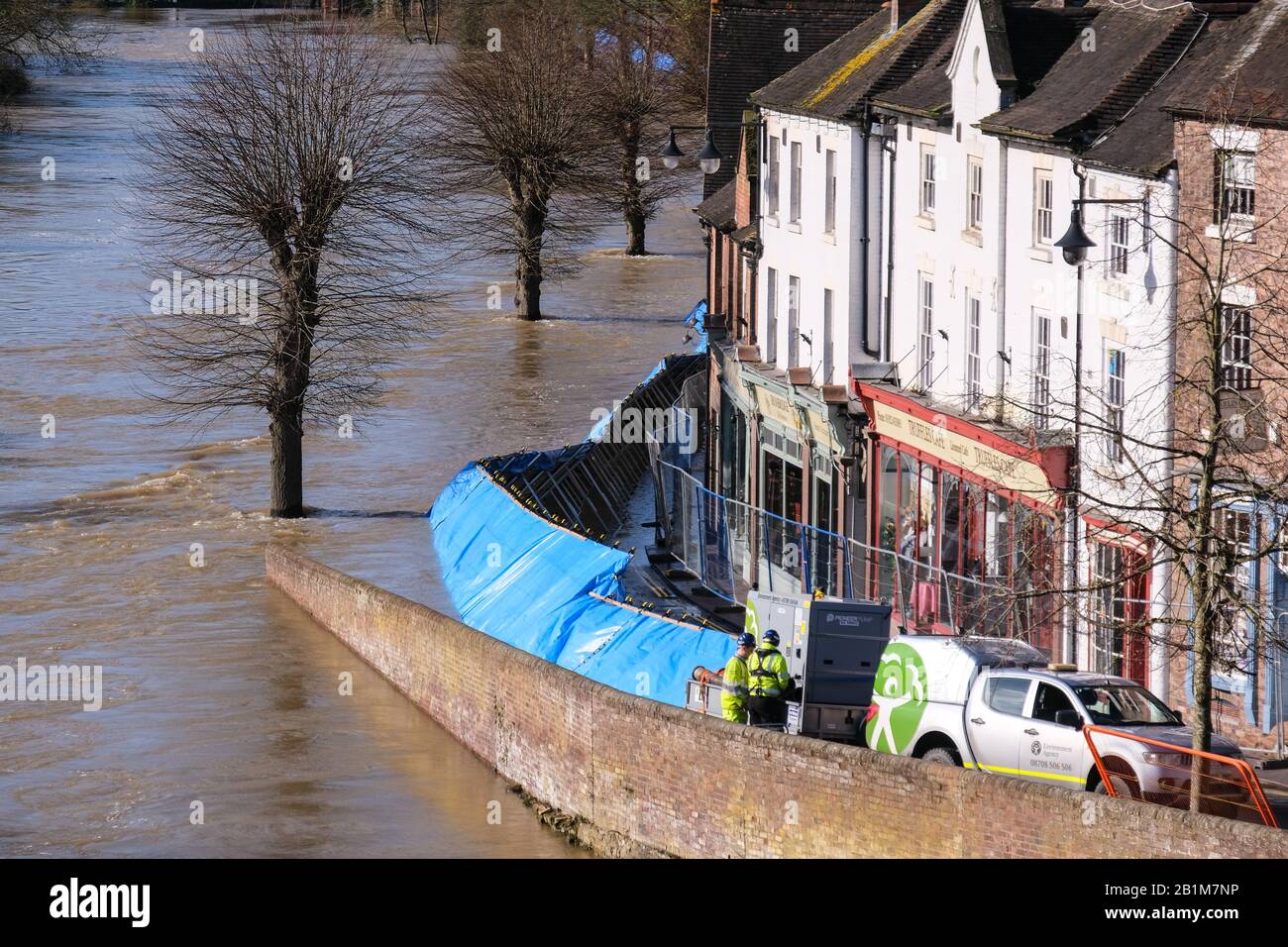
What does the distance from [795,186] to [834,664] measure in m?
17.8

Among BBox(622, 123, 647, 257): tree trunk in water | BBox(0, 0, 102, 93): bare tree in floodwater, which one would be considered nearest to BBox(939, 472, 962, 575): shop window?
BBox(622, 123, 647, 257): tree trunk in water

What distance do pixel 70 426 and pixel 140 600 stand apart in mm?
15601

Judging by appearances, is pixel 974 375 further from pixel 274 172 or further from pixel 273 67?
pixel 273 67

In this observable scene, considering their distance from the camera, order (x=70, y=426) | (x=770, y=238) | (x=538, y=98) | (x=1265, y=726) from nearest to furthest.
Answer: (x=1265, y=726) → (x=770, y=238) → (x=70, y=426) → (x=538, y=98)

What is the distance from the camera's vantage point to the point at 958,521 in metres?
29.3

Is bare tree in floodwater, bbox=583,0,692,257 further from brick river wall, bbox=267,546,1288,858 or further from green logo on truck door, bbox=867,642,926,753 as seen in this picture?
green logo on truck door, bbox=867,642,926,753

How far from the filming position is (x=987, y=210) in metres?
29.0

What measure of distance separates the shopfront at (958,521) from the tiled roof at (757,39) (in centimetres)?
1476

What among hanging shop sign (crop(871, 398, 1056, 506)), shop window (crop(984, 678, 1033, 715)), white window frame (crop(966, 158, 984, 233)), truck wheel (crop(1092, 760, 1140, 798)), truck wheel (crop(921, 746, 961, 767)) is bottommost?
truck wheel (crop(921, 746, 961, 767))

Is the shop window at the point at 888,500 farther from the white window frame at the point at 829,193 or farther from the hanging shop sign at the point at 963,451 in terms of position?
the white window frame at the point at 829,193

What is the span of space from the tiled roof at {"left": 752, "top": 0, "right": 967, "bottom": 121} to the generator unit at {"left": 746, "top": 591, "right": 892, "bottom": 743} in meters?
14.1

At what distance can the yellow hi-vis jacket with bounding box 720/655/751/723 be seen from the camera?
20.4m
